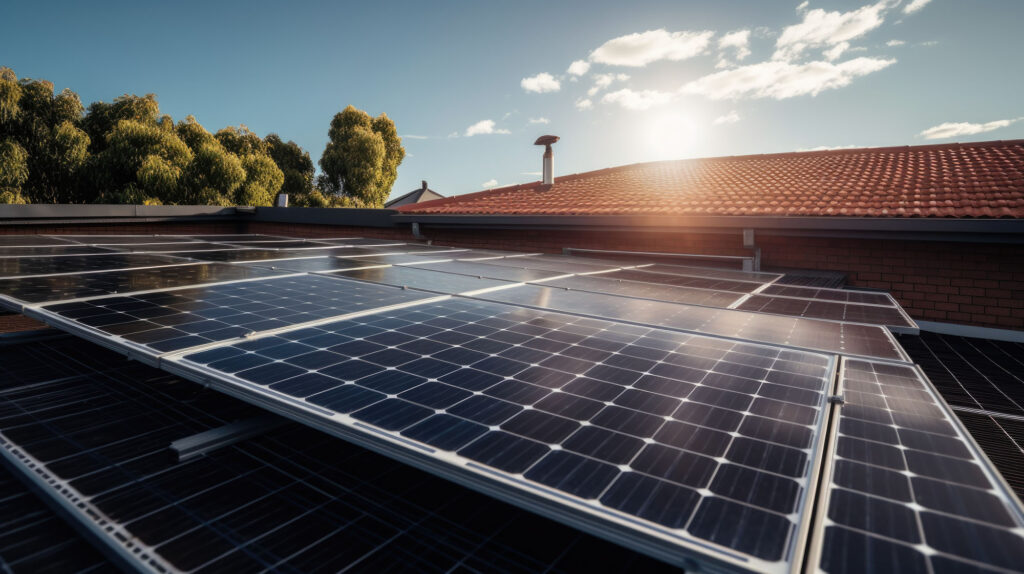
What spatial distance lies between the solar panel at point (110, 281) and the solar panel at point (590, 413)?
9.10 feet

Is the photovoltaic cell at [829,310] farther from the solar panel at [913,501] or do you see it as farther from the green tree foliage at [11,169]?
the green tree foliage at [11,169]

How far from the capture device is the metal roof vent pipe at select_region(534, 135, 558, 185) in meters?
16.7

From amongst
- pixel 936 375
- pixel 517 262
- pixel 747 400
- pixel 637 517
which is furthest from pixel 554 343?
pixel 517 262

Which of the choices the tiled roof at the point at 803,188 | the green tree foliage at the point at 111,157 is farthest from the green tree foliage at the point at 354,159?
the tiled roof at the point at 803,188

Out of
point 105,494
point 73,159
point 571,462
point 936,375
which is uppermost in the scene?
point 73,159

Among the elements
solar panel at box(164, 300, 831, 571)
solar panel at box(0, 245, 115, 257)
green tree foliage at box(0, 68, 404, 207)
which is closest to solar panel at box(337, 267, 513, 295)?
solar panel at box(164, 300, 831, 571)

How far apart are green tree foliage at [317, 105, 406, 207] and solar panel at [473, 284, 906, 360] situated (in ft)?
158

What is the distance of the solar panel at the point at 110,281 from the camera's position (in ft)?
14.8

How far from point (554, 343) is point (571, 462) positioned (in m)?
1.64

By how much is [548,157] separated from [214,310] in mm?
13930

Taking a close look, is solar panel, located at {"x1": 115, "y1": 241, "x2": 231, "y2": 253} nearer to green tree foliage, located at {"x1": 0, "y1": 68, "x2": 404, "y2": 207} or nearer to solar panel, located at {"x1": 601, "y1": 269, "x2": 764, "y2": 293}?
solar panel, located at {"x1": 601, "y1": 269, "x2": 764, "y2": 293}

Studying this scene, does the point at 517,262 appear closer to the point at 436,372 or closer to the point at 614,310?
the point at 614,310

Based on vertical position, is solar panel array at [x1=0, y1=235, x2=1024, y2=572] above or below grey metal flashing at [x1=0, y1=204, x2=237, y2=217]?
below

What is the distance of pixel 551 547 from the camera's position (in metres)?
2.26
